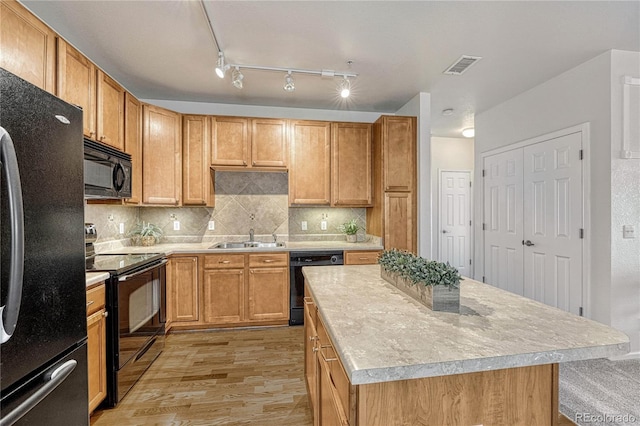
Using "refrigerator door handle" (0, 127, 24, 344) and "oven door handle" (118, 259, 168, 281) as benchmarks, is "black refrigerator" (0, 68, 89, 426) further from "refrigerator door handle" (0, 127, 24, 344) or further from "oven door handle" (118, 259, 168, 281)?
"oven door handle" (118, 259, 168, 281)

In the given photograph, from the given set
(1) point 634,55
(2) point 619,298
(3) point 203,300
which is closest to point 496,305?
(2) point 619,298

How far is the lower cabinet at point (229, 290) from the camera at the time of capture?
324cm

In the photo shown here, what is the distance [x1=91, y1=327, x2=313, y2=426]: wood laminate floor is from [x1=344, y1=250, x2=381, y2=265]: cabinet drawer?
102 centimetres

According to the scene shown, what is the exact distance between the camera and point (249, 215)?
3963 mm

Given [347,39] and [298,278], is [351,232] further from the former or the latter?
[347,39]

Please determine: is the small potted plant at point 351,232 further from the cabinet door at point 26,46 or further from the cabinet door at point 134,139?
the cabinet door at point 26,46

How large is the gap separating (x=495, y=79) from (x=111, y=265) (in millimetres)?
4036

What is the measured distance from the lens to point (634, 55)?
271 centimetres

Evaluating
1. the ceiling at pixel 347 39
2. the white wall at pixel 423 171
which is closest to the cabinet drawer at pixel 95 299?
the ceiling at pixel 347 39

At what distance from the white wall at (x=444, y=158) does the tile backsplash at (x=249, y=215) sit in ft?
7.61

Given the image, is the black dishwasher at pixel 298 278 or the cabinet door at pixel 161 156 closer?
the cabinet door at pixel 161 156

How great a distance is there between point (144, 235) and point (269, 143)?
5.96ft

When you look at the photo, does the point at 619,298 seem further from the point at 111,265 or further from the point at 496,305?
the point at 111,265

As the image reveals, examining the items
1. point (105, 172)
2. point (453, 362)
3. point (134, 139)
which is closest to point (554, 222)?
point (453, 362)
